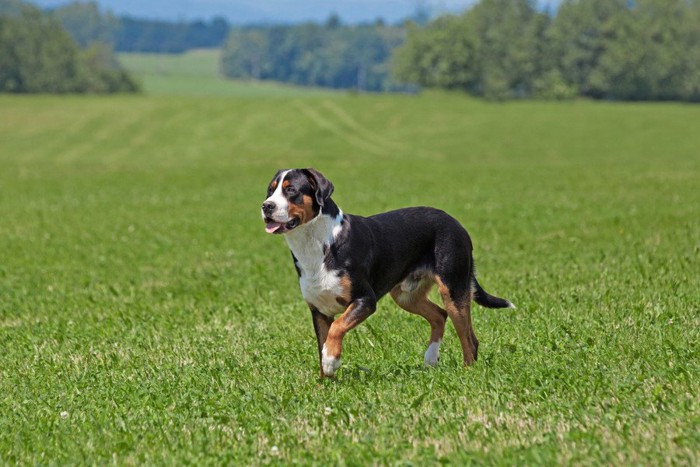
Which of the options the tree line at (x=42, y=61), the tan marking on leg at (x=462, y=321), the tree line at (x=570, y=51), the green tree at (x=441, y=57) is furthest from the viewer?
the tree line at (x=42, y=61)

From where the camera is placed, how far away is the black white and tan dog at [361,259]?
7.84 metres

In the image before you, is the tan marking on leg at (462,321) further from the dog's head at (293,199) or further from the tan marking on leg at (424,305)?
the dog's head at (293,199)

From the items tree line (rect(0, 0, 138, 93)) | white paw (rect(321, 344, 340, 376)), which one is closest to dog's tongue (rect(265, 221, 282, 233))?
white paw (rect(321, 344, 340, 376))

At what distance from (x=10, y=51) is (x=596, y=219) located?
12880cm

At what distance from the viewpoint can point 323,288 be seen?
8008mm

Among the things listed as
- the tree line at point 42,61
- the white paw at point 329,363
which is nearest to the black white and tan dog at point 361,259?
the white paw at point 329,363

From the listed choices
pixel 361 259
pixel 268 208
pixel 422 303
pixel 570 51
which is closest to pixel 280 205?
pixel 268 208

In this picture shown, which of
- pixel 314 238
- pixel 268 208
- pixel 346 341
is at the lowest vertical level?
pixel 346 341

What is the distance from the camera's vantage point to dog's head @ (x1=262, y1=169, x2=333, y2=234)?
25.1 ft

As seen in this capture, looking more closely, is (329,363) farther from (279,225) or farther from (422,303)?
(422,303)

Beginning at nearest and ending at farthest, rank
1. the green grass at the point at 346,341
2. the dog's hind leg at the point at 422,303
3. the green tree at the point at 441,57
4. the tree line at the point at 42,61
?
the green grass at the point at 346,341 < the dog's hind leg at the point at 422,303 < the green tree at the point at 441,57 < the tree line at the point at 42,61

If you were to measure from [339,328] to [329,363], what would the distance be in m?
0.31

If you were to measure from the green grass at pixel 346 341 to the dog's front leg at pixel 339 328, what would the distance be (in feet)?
0.79

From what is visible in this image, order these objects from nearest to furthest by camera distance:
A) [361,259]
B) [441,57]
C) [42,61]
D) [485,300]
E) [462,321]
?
[361,259] → [462,321] → [485,300] → [441,57] → [42,61]
